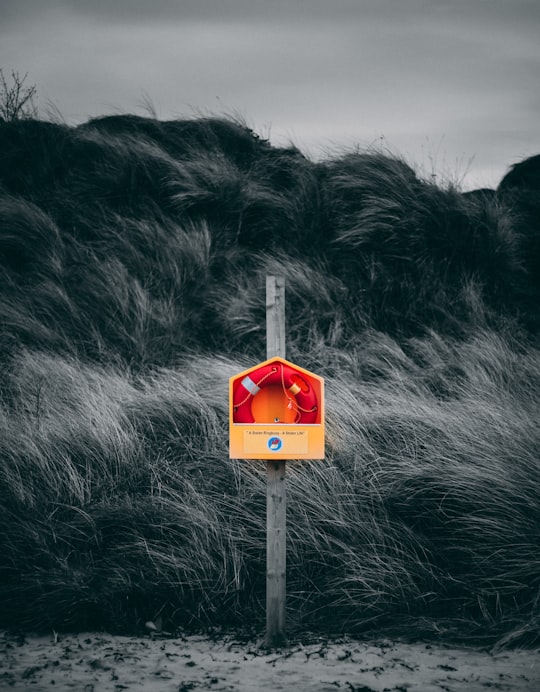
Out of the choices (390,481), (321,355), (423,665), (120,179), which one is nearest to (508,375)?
(321,355)

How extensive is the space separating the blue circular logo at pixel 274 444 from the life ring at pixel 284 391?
0.13 m

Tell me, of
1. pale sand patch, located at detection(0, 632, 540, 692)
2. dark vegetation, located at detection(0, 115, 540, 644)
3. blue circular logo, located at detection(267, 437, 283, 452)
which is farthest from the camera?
dark vegetation, located at detection(0, 115, 540, 644)

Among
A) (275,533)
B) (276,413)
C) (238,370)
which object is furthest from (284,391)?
(238,370)

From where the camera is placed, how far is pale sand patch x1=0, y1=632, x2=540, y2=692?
298 centimetres

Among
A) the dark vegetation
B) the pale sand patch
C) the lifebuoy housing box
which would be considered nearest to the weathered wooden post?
the lifebuoy housing box

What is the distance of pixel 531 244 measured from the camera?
1091cm

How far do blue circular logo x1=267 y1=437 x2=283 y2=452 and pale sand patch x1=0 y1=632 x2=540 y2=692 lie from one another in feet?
3.28

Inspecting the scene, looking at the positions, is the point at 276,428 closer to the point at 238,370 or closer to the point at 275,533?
the point at 275,533

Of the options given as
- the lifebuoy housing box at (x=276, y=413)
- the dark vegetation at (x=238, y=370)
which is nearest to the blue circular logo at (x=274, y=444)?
the lifebuoy housing box at (x=276, y=413)

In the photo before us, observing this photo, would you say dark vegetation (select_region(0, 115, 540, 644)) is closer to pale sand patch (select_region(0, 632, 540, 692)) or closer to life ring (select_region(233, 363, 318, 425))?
pale sand patch (select_region(0, 632, 540, 692))

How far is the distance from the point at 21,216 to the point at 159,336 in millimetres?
3439

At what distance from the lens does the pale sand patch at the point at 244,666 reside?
Answer: 9.78ft

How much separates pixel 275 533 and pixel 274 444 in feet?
1.52

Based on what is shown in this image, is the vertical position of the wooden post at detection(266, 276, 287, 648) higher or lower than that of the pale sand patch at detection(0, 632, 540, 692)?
higher
